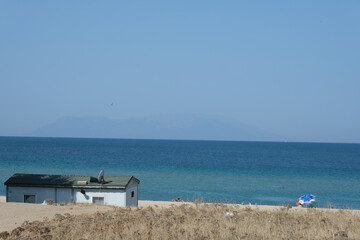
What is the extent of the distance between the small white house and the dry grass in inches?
397

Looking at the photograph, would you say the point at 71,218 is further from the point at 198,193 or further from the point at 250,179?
the point at 250,179

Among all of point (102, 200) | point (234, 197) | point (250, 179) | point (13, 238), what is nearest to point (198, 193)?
point (234, 197)

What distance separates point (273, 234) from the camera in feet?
50.5

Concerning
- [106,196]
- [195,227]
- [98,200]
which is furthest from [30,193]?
[195,227]

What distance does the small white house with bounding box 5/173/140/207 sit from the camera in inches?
1193

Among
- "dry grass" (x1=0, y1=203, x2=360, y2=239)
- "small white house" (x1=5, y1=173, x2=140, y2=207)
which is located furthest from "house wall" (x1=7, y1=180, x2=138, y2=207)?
"dry grass" (x1=0, y1=203, x2=360, y2=239)

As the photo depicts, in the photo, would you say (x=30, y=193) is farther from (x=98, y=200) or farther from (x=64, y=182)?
(x=98, y=200)

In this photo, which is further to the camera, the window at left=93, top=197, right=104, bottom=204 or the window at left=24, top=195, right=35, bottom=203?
the window at left=24, top=195, right=35, bottom=203

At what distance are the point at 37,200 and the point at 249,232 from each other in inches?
745

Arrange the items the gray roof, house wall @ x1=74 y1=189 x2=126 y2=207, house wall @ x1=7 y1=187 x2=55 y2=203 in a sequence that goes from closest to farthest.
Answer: house wall @ x1=74 y1=189 x2=126 y2=207, the gray roof, house wall @ x1=7 y1=187 x2=55 y2=203

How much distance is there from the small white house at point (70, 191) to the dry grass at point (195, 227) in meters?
10.1

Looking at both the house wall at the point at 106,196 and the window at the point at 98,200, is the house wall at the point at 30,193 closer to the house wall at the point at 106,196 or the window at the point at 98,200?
the house wall at the point at 106,196

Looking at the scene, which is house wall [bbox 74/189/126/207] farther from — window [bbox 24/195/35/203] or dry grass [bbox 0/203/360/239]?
dry grass [bbox 0/203/360/239]

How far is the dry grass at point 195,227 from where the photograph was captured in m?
15.0
